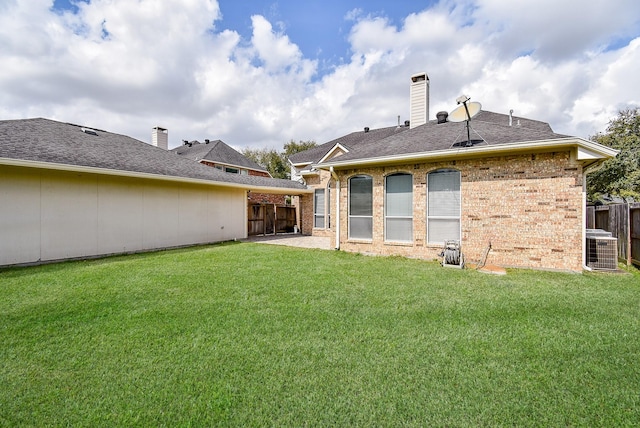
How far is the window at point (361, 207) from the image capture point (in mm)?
8969

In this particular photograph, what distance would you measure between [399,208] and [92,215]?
9420 mm

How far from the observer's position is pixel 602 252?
22.2 feet

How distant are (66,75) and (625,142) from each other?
3115 centimetres

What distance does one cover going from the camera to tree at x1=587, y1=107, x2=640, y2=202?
16.4 m

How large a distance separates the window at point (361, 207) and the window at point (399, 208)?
1.79 feet

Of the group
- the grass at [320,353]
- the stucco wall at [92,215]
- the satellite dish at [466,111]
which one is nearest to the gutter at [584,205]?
the grass at [320,353]

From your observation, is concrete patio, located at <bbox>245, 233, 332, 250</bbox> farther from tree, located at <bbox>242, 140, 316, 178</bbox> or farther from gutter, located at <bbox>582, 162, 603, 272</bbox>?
tree, located at <bbox>242, 140, 316, 178</bbox>

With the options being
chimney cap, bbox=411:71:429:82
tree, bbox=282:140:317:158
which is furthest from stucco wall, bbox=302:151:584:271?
tree, bbox=282:140:317:158

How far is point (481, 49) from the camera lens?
12742 mm

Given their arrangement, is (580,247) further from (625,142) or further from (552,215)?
(625,142)

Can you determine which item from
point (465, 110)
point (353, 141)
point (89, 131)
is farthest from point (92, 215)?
point (353, 141)

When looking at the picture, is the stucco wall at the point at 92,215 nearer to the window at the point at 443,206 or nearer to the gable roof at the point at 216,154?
the window at the point at 443,206

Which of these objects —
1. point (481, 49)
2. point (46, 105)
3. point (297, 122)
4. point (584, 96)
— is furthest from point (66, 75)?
point (584, 96)

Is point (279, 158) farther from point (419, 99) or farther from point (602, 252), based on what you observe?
point (602, 252)
